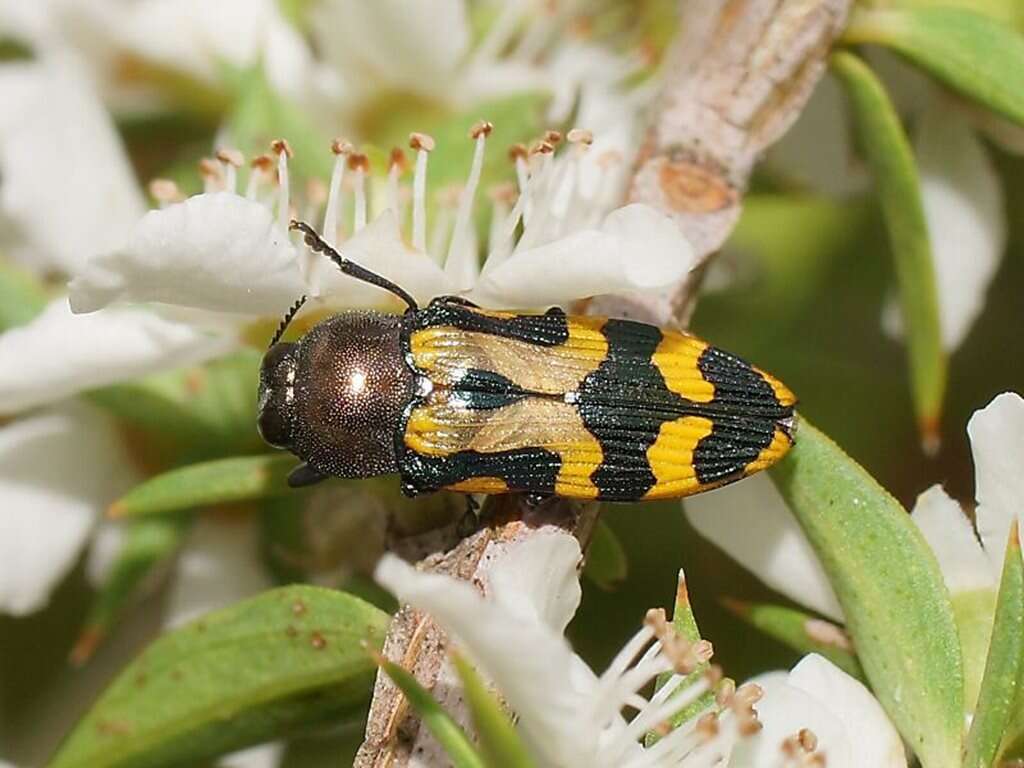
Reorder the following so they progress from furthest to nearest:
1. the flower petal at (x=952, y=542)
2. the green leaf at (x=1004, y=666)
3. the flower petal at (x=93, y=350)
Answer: the flower petal at (x=93, y=350)
the flower petal at (x=952, y=542)
the green leaf at (x=1004, y=666)

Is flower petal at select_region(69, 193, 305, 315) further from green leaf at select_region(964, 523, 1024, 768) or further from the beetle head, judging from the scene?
green leaf at select_region(964, 523, 1024, 768)

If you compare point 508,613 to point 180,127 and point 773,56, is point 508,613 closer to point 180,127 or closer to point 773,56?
point 773,56

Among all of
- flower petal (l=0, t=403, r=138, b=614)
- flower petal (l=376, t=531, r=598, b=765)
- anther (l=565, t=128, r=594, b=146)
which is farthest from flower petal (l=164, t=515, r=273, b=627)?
flower petal (l=376, t=531, r=598, b=765)

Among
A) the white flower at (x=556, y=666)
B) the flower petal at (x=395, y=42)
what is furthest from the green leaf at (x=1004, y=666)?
the flower petal at (x=395, y=42)

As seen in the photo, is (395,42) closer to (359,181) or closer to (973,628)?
(359,181)

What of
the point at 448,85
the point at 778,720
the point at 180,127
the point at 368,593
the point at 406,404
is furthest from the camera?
the point at 180,127

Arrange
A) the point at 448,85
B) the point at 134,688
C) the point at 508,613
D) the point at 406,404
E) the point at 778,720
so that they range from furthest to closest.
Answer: the point at 448,85 → the point at 406,404 → the point at 134,688 → the point at 778,720 → the point at 508,613

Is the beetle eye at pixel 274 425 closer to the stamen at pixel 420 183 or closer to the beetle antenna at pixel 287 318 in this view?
the beetle antenna at pixel 287 318

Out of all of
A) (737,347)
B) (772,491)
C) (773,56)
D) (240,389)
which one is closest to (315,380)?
(240,389)

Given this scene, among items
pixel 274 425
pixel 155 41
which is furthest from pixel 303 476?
pixel 155 41
